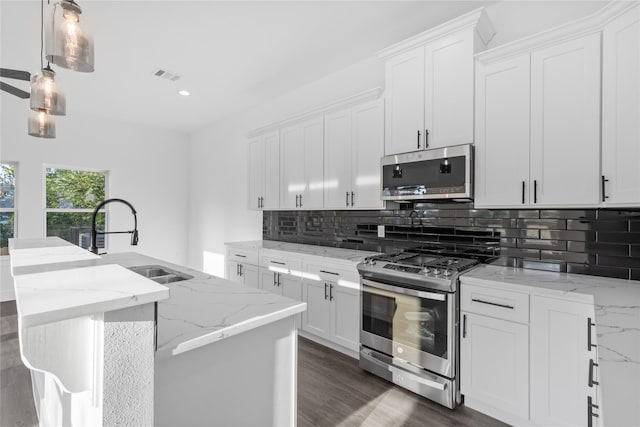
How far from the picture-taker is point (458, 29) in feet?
7.94

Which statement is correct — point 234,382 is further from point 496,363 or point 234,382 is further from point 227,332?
point 496,363

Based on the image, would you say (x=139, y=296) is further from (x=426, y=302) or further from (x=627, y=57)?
(x=627, y=57)

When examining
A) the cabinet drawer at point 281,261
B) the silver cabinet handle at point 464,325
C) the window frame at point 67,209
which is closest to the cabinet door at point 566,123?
the silver cabinet handle at point 464,325

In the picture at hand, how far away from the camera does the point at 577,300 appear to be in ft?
5.78

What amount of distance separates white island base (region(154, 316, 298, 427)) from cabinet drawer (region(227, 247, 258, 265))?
2623mm

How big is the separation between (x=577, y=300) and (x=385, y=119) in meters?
1.94

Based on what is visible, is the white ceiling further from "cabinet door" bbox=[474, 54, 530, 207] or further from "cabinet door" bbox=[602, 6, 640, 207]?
"cabinet door" bbox=[602, 6, 640, 207]

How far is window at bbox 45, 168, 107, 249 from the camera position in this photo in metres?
5.09

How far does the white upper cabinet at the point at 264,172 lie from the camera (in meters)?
4.09

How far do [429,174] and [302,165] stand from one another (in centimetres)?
161

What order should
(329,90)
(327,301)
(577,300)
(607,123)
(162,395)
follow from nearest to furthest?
(162,395)
(577,300)
(607,123)
(327,301)
(329,90)

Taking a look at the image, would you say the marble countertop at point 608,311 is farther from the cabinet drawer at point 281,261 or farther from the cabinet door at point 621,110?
the cabinet drawer at point 281,261

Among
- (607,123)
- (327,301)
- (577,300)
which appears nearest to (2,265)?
(327,301)

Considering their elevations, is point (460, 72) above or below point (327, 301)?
above
